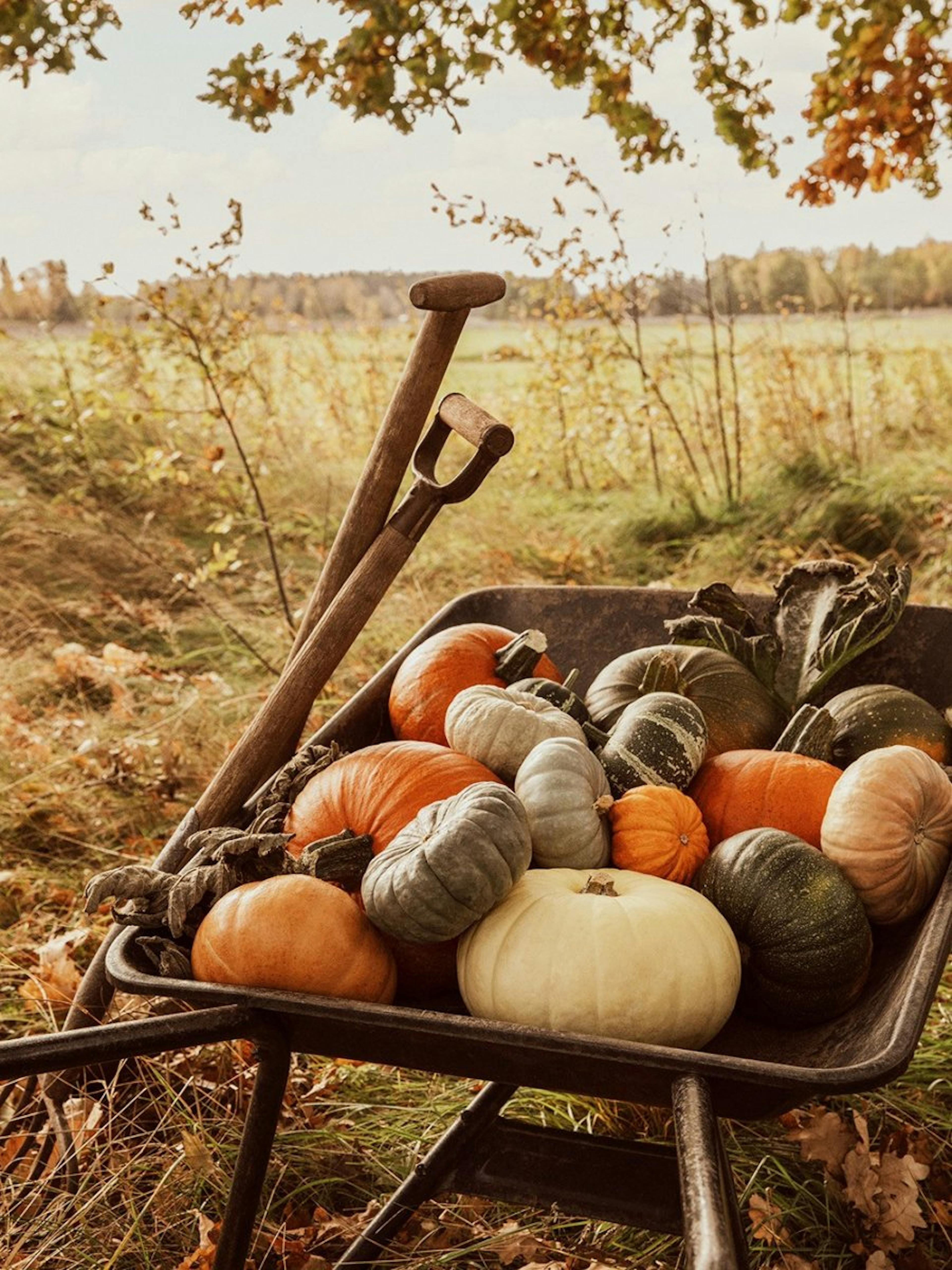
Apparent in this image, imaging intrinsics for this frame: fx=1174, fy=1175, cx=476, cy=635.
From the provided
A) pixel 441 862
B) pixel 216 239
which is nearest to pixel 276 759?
pixel 441 862

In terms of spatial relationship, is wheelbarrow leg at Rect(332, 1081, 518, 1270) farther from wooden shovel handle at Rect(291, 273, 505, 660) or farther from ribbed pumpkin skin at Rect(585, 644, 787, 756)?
wooden shovel handle at Rect(291, 273, 505, 660)

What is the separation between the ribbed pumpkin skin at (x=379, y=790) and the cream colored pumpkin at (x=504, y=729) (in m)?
0.04

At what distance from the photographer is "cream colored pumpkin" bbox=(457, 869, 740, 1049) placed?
1213 millimetres

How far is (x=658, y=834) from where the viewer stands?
147cm

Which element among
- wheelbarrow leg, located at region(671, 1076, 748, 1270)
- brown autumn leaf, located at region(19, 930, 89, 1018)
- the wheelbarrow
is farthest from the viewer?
brown autumn leaf, located at region(19, 930, 89, 1018)

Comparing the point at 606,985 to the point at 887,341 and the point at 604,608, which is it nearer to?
the point at 604,608

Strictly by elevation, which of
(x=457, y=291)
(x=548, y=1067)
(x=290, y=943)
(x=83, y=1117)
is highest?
(x=457, y=291)

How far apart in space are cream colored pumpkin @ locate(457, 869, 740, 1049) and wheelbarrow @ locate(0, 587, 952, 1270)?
0.19ft

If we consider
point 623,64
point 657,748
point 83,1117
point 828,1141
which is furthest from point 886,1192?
point 623,64

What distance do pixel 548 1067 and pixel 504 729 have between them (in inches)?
22.5

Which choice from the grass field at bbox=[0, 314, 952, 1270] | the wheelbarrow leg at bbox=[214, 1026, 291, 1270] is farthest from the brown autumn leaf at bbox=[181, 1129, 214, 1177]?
the wheelbarrow leg at bbox=[214, 1026, 291, 1270]

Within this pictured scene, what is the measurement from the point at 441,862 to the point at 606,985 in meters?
0.21

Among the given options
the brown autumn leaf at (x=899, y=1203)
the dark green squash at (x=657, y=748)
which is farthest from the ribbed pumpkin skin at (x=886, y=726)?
the brown autumn leaf at (x=899, y=1203)

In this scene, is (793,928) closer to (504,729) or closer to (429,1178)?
(504,729)
